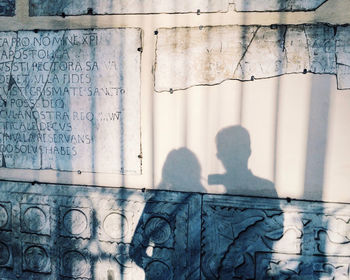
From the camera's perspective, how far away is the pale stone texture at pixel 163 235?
1976 mm

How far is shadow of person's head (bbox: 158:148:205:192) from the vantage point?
2.09 meters

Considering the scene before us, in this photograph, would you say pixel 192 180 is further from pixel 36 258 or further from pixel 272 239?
pixel 36 258

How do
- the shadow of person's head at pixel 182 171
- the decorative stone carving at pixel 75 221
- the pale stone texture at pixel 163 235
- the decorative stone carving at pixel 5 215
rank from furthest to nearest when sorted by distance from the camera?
the decorative stone carving at pixel 5 215, the decorative stone carving at pixel 75 221, the shadow of person's head at pixel 182 171, the pale stone texture at pixel 163 235

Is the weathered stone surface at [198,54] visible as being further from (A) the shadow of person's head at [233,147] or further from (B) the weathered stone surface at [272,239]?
(B) the weathered stone surface at [272,239]

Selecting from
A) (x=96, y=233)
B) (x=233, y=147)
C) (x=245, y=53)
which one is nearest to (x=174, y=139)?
(x=233, y=147)

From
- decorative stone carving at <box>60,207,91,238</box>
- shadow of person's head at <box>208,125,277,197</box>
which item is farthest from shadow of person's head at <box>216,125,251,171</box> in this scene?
decorative stone carving at <box>60,207,91,238</box>

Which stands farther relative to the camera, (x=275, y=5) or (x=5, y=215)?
(x=5, y=215)

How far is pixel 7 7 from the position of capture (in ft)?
7.31

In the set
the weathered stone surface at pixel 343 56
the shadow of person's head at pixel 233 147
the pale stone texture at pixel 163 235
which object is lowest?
the pale stone texture at pixel 163 235

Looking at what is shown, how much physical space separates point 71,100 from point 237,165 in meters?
1.16

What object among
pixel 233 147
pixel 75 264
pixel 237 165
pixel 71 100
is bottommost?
pixel 75 264

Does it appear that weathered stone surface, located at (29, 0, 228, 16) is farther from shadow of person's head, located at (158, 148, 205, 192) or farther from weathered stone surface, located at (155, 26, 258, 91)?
shadow of person's head, located at (158, 148, 205, 192)

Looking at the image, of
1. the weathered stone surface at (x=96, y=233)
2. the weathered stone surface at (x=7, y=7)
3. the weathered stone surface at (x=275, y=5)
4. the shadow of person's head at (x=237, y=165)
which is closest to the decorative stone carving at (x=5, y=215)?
the weathered stone surface at (x=96, y=233)

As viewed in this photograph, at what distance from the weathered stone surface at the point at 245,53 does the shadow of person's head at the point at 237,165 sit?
337 mm
